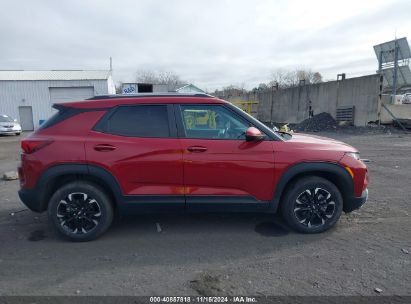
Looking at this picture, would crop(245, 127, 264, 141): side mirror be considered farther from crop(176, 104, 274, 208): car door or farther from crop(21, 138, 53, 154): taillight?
crop(21, 138, 53, 154): taillight

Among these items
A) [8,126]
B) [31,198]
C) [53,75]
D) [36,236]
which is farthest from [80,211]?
[53,75]

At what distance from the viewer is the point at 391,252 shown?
3.49 m

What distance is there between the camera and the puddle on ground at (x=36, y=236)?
3.94 metres

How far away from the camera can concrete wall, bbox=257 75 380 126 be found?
18281 mm

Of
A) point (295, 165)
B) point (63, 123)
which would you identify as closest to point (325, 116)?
point (295, 165)

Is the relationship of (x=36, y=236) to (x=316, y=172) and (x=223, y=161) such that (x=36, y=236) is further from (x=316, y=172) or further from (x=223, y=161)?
(x=316, y=172)

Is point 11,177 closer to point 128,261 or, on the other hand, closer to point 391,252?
point 128,261

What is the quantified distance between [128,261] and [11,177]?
5.50 meters

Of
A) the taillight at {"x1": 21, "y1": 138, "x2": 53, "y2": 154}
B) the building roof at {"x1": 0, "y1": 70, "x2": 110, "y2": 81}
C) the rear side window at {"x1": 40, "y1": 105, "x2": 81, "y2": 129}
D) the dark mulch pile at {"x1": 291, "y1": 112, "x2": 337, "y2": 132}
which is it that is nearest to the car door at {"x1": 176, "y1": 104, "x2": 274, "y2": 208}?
the rear side window at {"x1": 40, "y1": 105, "x2": 81, "y2": 129}

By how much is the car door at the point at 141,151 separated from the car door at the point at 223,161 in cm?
14

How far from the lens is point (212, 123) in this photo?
397 centimetres

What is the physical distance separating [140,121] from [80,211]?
4.56 ft

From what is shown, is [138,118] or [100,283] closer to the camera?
[100,283]

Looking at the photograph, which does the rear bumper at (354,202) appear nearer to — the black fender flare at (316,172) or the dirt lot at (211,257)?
the black fender flare at (316,172)
